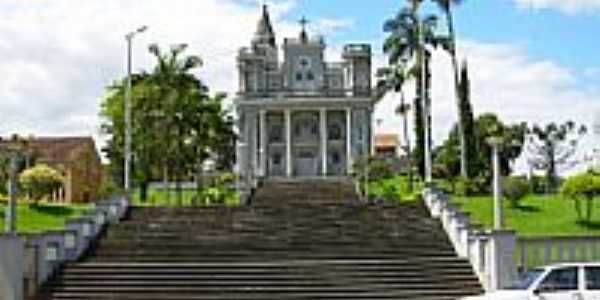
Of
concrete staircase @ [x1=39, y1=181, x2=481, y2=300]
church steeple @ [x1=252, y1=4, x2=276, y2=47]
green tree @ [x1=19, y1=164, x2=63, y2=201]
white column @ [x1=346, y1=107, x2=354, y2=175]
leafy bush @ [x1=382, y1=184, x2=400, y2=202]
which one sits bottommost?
concrete staircase @ [x1=39, y1=181, x2=481, y2=300]

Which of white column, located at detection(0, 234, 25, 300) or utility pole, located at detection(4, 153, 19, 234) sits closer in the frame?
white column, located at detection(0, 234, 25, 300)

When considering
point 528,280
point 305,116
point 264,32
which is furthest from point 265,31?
point 528,280

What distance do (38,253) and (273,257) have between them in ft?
21.1

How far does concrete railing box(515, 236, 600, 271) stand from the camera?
1107 inches

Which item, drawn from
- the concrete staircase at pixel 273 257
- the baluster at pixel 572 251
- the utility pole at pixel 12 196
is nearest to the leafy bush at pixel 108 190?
the concrete staircase at pixel 273 257

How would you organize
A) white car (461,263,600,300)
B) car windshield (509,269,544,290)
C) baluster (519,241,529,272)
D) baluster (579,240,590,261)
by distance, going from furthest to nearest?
baluster (579,240,590,261) < baluster (519,241,529,272) < car windshield (509,269,544,290) < white car (461,263,600,300)

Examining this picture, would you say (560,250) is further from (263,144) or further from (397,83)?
(263,144)

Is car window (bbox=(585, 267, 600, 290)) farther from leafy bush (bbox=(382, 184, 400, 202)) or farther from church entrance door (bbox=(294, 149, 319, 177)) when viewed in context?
church entrance door (bbox=(294, 149, 319, 177))

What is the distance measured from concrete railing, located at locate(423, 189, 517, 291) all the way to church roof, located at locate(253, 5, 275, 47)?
61015 mm

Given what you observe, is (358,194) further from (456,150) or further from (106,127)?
(106,127)

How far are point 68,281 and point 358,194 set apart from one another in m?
29.9

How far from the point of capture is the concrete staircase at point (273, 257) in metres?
26.9

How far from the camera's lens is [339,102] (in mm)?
81062

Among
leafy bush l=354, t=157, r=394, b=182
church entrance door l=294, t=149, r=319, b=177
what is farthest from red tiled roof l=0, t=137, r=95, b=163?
leafy bush l=354, t=157, r=394, b=182
